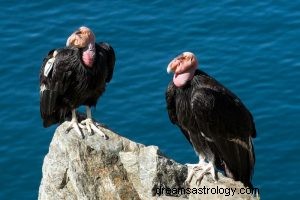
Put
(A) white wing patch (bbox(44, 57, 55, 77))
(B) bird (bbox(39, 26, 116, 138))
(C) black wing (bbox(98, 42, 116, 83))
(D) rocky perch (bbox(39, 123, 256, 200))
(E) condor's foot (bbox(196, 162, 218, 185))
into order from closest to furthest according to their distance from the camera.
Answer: (D) rocky perch (bbox(39, 123, 256, 200)) < (E) condor's foot (bbox(196, 162, 218, 185)) < (B) bird (bbox(39, 26, 116, 138)) < (A) white wing patch (bbox(44, 57, 55, 77)) < (C) black wing (bbox(98, 42, 116, 83))

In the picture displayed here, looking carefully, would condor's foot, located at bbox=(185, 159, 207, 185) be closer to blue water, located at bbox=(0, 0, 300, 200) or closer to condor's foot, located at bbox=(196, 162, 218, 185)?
condor's foot, located at bbox=(196, 162, 218, 185)

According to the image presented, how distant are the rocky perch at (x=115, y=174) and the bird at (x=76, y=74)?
15.8 inches

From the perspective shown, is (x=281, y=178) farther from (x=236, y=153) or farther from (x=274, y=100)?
→ (x=236, y=153)

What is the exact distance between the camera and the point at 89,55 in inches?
618

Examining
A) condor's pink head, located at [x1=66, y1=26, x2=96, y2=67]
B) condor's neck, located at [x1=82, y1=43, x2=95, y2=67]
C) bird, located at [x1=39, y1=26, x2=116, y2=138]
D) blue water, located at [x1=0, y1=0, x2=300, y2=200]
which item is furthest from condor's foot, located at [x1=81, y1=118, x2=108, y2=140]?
blue water, located at [x1=0, y1=0, x2=300, y2=200]

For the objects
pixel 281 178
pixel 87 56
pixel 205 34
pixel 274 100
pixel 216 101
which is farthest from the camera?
pixel 205 34

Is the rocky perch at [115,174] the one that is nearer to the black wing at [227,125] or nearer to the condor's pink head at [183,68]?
the black wing at [227,125]

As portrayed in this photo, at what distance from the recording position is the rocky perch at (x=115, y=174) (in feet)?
49.2

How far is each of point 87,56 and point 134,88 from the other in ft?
37.1

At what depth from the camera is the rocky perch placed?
49.2ft

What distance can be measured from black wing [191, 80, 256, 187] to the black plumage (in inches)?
78.5

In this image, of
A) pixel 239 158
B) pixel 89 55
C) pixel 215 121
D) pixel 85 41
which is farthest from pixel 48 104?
pixel 239 158

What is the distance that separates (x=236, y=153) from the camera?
15148 mm

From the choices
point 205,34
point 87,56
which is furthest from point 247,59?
point 87,56
